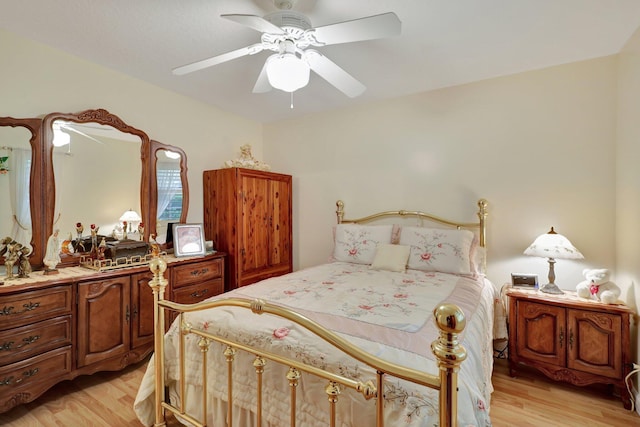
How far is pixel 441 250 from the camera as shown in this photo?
251 centimetres

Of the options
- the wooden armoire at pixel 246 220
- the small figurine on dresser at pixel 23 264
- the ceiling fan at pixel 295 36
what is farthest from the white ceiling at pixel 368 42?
the small figurine on dresser at pixel 23 264

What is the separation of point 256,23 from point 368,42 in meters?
0.99

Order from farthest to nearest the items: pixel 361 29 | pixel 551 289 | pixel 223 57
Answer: pixel 551 289
pixel 223 57
pixel 361 29

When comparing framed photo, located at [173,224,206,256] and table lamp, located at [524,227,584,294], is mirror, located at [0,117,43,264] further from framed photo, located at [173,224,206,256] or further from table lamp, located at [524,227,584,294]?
table lamp, located at [524,227,584,294]

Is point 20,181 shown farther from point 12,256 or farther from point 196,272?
point 196,272

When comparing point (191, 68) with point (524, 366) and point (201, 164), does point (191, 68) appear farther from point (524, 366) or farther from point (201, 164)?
point (524, 366)

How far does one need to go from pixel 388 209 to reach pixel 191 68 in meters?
2.24

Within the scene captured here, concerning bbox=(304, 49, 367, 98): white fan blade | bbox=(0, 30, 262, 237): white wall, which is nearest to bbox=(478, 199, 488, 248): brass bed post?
bbox=(304, 49, 367, 98): white fan blade

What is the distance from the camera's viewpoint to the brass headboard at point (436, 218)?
266cm

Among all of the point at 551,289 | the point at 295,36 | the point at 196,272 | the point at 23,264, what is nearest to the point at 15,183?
the point at 23,264

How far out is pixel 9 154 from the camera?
6.72ft

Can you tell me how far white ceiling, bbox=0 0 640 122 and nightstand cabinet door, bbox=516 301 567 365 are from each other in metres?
1.92

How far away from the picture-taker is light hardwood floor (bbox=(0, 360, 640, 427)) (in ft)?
5.86

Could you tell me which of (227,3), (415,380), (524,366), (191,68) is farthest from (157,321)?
(524,366)
